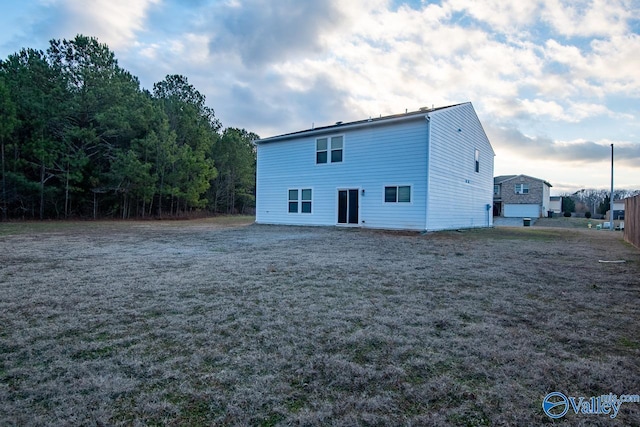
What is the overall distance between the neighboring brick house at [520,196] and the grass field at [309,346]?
109 feet

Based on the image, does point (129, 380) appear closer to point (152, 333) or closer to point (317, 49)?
point (152, 333)

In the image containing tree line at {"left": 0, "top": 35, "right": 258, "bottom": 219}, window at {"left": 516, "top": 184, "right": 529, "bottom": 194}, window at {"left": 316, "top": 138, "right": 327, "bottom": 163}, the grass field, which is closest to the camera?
the grass field

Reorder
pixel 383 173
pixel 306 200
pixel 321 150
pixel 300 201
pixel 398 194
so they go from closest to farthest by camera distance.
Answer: pixel 398 194 → pixel 383 173 → pixel 321 150 → pixel 306 200 → pixel 300 201

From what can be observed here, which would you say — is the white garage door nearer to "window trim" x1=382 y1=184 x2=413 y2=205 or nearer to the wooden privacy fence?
the wooden privacy fence

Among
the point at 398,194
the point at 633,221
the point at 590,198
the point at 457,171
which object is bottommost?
the point at 633,221

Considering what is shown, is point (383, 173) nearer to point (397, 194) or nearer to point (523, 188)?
point (397, 194)

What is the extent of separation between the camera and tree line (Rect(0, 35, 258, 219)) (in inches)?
664

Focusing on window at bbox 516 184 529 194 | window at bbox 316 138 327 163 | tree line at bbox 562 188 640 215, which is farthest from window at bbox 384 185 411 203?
tree line at bbox 562 188 640 215

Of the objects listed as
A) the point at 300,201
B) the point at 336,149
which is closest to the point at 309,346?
the point at 336,149

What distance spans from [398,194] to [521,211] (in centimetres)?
2742

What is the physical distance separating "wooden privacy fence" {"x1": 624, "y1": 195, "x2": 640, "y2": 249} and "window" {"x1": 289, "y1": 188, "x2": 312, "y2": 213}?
38.0 ft

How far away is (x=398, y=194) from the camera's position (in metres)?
13.3

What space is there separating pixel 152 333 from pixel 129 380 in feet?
2.53

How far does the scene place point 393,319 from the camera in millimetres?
3041
